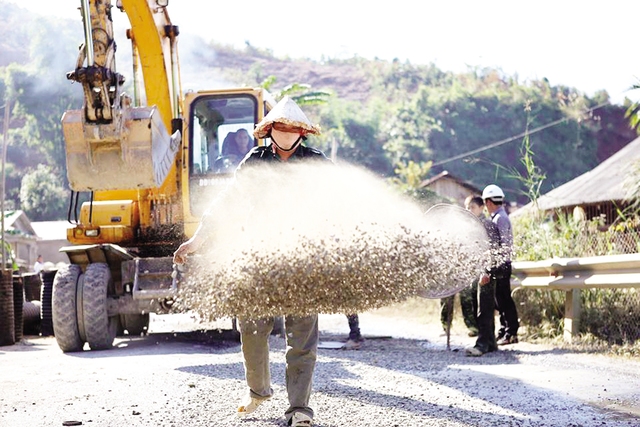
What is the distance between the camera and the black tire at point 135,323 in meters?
13.7

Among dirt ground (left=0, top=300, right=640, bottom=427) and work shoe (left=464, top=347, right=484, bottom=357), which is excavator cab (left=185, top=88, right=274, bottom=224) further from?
work shoe (left=464, top=347, right=484, bottom=357)

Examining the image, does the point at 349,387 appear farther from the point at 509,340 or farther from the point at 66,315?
the point at 66,315

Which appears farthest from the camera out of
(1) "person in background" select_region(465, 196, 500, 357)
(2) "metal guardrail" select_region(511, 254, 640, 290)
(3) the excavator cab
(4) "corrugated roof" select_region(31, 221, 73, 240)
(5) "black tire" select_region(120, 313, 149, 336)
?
(4) "corrugated roof" select_region(31, 221, 73, 240)

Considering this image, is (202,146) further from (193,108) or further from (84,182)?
(84,182)

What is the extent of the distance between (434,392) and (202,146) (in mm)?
6612

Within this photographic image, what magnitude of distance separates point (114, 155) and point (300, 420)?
4.76 m

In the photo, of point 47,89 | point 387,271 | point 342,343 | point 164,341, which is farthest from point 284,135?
point 47,89

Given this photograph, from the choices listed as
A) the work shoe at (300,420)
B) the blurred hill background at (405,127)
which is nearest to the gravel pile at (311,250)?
the work shoe at (300,420)

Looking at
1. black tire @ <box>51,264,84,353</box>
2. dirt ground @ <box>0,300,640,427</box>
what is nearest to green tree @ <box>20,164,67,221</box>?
black tire @ <box>51,264,84,353</box>

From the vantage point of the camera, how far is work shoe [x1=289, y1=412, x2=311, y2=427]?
5.30 meters

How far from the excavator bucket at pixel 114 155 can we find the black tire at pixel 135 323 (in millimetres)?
4817

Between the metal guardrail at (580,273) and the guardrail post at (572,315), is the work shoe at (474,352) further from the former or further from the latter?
the metal guardrail at (580,273)

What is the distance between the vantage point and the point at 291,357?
5.54 m

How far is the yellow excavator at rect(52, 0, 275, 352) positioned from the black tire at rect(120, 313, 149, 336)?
2 centimetres
